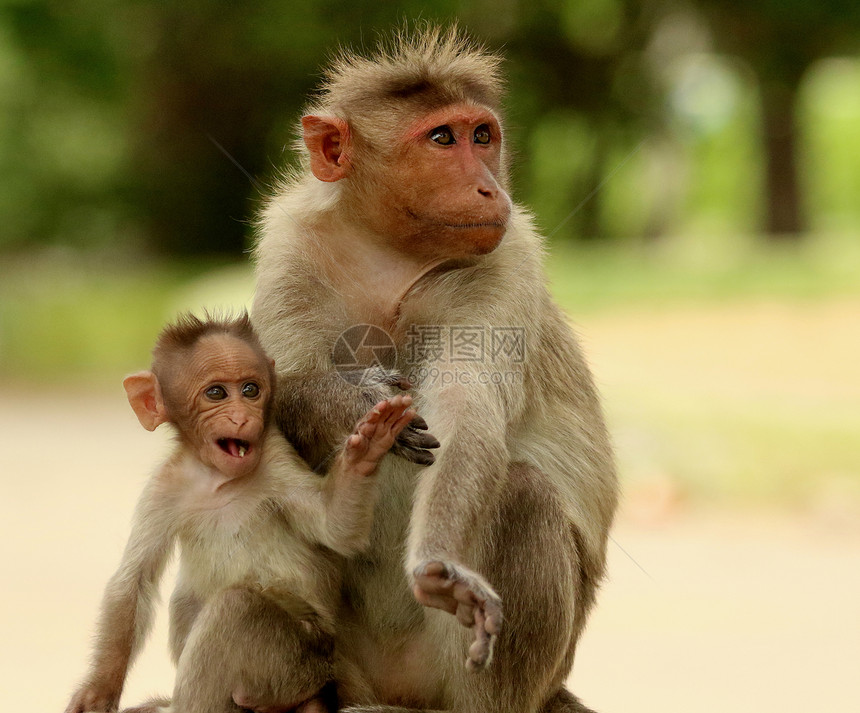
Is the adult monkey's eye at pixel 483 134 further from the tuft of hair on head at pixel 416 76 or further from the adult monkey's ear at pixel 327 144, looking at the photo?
the adult monkey's ear at pixel 327 144

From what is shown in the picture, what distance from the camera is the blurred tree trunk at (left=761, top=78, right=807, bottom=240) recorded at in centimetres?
2438

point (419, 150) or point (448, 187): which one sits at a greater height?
point (419, 150)

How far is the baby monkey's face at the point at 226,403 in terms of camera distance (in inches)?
175

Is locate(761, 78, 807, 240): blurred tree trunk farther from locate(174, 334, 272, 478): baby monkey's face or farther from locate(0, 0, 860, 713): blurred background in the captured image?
locate(174, 334, 272, 478): baby monkey's face

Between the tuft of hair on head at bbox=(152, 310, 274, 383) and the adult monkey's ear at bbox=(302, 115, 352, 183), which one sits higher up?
the adult monkey's ear at bbox=(302, 115, 352, 183)

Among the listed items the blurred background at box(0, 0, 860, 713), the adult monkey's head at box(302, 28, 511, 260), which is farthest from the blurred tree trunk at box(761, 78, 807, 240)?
the adult monkey's head at box(302, 28, 511, 260)

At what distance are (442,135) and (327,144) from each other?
1.78 ft

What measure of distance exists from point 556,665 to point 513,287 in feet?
4.65

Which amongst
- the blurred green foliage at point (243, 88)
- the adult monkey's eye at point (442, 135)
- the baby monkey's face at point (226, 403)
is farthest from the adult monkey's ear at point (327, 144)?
the blurred green foliage at point (243, 88)

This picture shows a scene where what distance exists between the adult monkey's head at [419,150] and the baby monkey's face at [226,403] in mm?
792

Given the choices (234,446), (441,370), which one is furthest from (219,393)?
(441,370)

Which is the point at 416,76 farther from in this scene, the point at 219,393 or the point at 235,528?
the point at 235,528

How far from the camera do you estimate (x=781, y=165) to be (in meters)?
24.3

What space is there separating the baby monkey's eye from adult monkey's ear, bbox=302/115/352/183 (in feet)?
3.15
